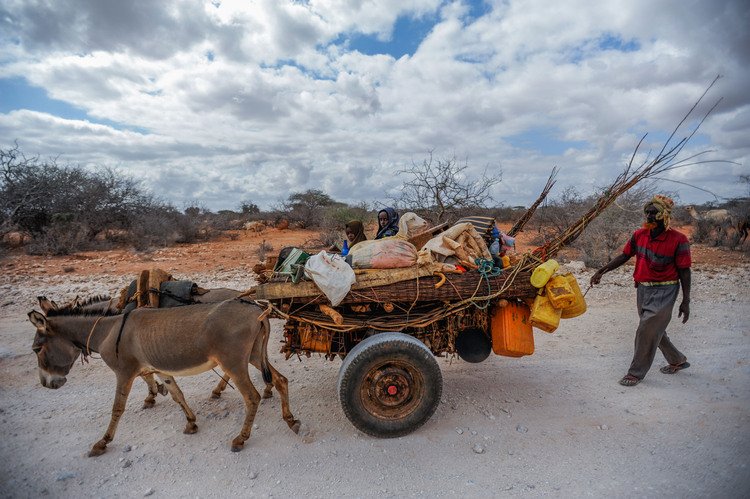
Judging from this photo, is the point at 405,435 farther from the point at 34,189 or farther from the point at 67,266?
the point at 34,189

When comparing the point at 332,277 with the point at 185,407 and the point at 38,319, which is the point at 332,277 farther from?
the point at 38,319

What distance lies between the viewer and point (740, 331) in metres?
6.09

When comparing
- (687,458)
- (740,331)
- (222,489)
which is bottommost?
(222,489)

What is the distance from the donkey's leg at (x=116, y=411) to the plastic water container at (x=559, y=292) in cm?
360

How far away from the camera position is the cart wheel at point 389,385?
3502 millimetres

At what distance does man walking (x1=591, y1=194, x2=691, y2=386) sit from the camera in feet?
13.8

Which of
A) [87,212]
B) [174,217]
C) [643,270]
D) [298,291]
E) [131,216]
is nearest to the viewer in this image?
[298,291]

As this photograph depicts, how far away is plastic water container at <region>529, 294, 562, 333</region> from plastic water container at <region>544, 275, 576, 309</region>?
55 millimetres

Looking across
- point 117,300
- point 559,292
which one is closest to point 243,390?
point 117,300

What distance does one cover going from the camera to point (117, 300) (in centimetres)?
423

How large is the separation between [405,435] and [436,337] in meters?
0.90

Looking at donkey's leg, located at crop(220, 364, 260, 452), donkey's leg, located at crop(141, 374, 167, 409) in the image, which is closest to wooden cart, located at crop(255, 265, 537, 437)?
donkey's leg, located at crop(220, 364, 260, 452)

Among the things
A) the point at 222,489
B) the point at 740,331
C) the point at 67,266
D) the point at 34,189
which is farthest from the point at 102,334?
the point at 34,189

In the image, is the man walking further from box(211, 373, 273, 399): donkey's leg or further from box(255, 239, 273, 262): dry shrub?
box(255, 239, 273, 262): dry shrub
